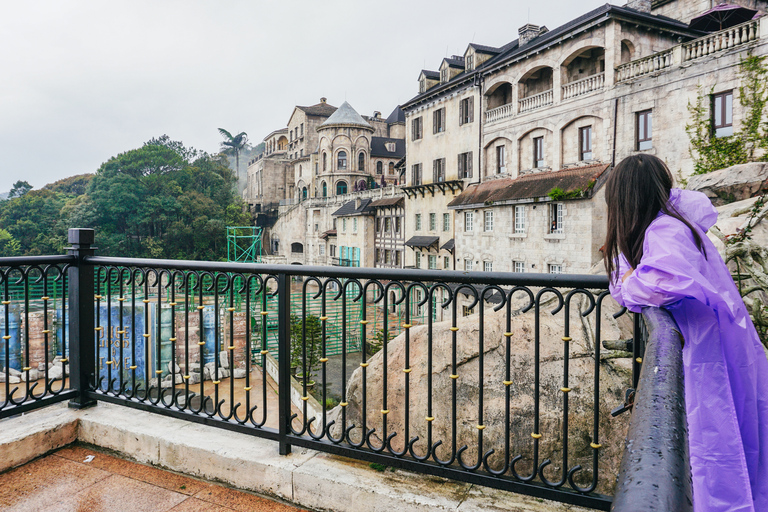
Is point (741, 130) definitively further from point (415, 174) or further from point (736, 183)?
point (415, 174)

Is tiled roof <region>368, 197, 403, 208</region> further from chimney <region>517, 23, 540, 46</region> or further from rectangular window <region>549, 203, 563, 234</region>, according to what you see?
rectangular window <region>549, 203, 563, 234</region>

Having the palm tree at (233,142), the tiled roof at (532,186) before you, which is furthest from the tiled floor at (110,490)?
the palm tree at (233,142)

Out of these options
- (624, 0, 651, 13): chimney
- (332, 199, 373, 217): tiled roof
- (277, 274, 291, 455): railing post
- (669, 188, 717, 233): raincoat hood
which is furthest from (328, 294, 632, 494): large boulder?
(332, 199, 373, 217): tiled roof

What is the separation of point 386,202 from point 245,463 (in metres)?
34.7

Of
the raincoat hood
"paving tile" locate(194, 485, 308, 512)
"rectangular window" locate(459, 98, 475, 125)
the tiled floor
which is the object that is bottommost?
"paving tile" locate(194, 485, 308, 512)

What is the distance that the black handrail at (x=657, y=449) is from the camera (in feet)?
1.89

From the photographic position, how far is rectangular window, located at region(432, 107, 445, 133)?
3131 cm

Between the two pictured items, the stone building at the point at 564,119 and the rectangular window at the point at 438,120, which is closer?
the stone building at the point at 564,119

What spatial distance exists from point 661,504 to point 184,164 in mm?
66205

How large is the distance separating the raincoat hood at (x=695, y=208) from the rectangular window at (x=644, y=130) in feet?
68.4

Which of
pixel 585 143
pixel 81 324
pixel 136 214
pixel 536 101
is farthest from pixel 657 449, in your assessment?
pixel 136 214

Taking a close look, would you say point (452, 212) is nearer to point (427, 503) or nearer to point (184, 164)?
point (427, 503)

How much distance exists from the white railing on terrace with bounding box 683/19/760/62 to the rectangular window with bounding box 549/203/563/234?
714cm

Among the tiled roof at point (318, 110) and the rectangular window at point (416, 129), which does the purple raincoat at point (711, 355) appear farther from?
the tiled roof at point (318, 110)
